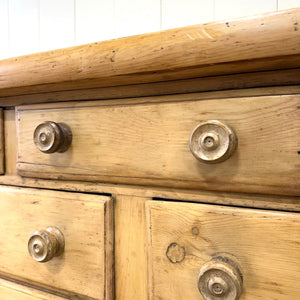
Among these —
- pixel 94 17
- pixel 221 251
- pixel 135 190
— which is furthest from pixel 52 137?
pixel 94 17

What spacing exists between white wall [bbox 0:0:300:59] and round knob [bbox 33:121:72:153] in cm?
62

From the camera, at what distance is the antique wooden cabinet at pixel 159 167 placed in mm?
329

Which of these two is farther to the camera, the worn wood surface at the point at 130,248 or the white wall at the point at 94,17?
the white wall at the point at 94,17

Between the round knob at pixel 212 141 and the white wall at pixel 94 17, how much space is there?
607mm

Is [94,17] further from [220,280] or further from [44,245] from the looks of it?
[220,280]

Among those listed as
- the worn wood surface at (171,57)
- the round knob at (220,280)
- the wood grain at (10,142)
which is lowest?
the round knob at (220,280)

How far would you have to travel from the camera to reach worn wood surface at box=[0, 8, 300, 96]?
0.29 meters

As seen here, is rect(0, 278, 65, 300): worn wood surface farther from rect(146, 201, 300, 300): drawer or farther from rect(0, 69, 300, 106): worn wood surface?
rect(0, 69, 300, 106): worn wood surface

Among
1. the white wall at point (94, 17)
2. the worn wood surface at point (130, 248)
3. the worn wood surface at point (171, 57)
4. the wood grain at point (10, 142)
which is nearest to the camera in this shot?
the worn wood surface at point (171, 57)

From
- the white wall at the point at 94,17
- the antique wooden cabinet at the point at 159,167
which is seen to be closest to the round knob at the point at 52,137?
the antique wooden cabinet at the point at 159,167

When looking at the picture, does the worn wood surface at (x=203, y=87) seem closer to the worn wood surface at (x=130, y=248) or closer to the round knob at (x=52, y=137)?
the round knob at (x=52, y=137)

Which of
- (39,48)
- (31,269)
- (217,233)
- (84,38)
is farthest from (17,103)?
(39,48)

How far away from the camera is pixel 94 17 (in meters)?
1.02

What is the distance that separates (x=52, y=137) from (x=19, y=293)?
0.31 metres
